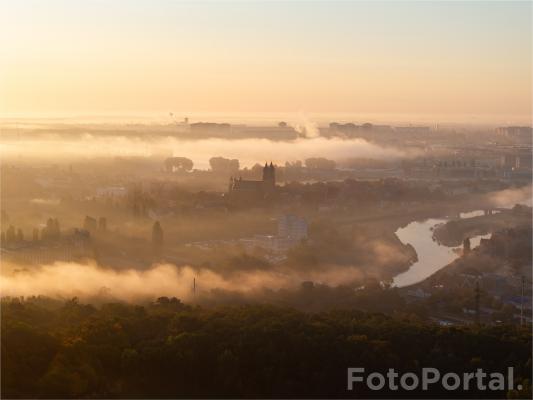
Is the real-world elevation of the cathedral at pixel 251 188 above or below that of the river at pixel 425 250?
above

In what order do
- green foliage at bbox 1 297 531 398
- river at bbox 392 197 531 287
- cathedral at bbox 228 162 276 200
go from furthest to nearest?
cathedral at bbox 228 162 276 200 → river at bbox 392 197 531 287 → green foliage at bbox 1 297 531 398

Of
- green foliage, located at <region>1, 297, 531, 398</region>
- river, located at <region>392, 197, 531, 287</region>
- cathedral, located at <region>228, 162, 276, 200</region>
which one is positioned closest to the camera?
green foliage, located at <region>1, 297, 531, 398</region>

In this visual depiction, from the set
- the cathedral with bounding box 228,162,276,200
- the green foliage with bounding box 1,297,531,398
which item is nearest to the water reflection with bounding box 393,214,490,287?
the cathedral with bounding box 228,162,276,200

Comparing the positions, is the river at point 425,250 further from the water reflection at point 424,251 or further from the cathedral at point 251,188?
the cathedral at point 251,188

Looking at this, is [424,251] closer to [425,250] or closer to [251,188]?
[425,250]

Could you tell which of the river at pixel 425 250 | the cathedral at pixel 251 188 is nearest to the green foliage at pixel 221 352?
the river at pixel 425 250

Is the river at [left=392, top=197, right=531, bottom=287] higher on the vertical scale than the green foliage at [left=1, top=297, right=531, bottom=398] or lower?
lower

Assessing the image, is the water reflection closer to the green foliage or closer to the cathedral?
the cathedral

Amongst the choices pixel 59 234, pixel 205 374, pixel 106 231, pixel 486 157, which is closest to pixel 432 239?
pixel 106 231
